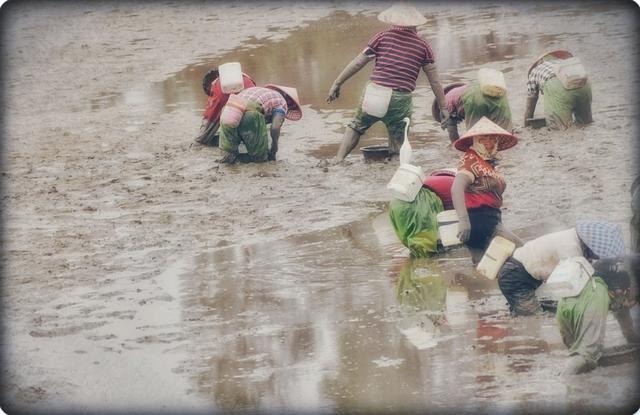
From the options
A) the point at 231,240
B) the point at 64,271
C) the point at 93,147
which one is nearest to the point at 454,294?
the point at 231,240

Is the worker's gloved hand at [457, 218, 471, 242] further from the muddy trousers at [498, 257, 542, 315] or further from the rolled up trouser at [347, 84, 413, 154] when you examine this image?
the rolled up trouser at [347, 84, 413, 154]

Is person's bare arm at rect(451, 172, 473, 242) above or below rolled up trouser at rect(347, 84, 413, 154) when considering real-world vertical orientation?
above

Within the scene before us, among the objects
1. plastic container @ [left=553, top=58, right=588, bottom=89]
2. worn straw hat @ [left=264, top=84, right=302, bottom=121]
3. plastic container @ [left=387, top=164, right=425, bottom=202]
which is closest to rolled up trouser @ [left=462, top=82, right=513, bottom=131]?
plastic container @ [left=553, top=58, right=588, bottom=89]

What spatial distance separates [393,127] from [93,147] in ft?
10.4

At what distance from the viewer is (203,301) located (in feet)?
28.2

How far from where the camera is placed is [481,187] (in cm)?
861

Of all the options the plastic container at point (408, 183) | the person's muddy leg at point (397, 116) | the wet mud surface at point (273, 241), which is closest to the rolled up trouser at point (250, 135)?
the wet mud surface at point (273, 241)

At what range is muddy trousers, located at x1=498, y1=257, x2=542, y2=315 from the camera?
301 inches

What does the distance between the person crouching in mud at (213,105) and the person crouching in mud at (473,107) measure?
1.83 meters

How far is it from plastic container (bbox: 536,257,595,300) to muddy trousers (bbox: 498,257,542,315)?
26.7 inches

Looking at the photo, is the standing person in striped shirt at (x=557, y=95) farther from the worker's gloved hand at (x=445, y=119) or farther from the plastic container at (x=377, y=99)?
the plastic container at (x=377, y=99)

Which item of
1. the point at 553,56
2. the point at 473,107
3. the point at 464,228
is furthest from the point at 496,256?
the point at 553,56

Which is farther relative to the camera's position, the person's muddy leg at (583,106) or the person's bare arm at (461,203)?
the person's muddy leg at (583,106)

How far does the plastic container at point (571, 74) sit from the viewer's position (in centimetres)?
1192
